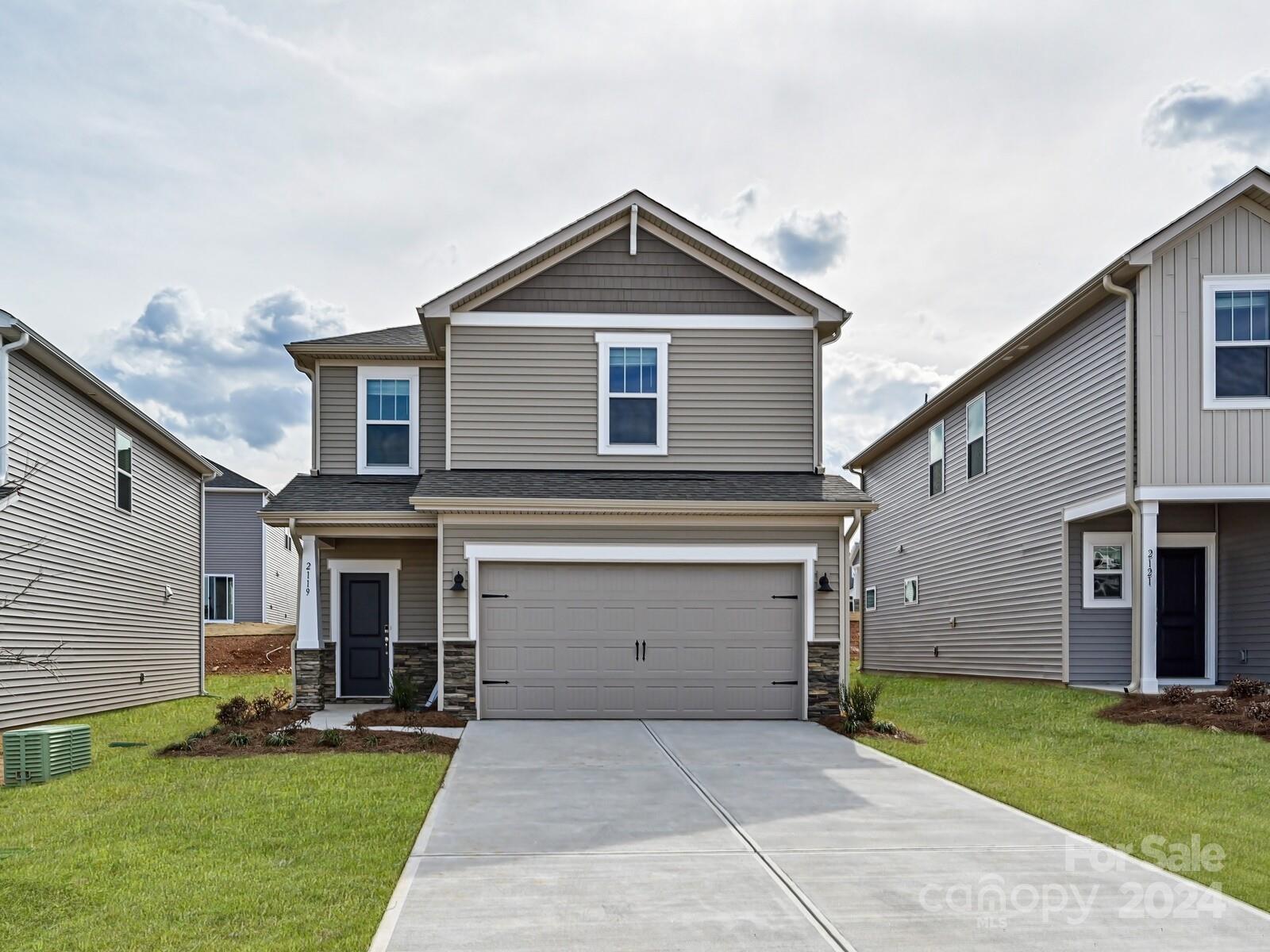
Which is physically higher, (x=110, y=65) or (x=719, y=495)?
(x=110, y=65)

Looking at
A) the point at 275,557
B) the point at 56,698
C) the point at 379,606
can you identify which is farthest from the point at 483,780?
the point at 275,557

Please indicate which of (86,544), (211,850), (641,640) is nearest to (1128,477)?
(641,640)

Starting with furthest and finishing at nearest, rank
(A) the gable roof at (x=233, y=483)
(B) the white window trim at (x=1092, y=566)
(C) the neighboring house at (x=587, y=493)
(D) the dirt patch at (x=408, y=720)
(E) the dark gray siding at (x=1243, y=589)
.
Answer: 1. (A) the gable roof at (x=233, y=483)
2. (B) the white window trim at (x=1092, y=566)
3. (E) the dark gray siding at (x=1243, y=589)
4. (C) the neighboring house at (x=587, y=493)
5. (D) the dirt patch at (x=408, y=720)

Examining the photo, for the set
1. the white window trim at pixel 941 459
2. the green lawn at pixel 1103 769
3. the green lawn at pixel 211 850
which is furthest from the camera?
the white window trim at pixel 941 459

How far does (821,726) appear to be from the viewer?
1299cm

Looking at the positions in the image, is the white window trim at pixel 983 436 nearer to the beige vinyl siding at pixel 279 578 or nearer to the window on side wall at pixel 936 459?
the window on side wall at pixel 936 459

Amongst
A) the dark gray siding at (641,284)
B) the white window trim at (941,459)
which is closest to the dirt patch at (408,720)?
the dark gray siding at (641,284)

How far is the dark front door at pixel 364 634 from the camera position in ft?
52.4

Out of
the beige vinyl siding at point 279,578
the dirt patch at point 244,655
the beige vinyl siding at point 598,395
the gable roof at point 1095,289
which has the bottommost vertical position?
the dirt patch at point 244,655

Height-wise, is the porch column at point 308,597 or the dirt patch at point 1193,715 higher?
the porch column at point 308,597

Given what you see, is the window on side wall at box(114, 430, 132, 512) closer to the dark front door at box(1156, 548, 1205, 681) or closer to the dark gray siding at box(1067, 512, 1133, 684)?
the dark gray siding at box(1067, 512, 1133, 684)

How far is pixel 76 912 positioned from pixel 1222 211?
14.9m

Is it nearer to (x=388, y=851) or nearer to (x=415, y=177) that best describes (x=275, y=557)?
(x=415, y=177)

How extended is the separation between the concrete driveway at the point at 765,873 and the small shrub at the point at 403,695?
13.2ft
